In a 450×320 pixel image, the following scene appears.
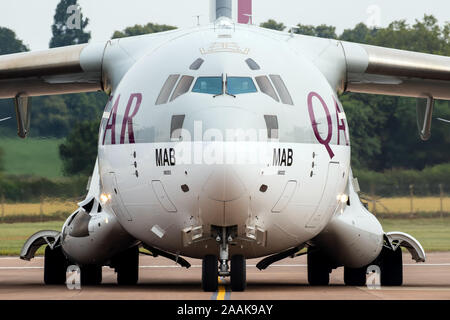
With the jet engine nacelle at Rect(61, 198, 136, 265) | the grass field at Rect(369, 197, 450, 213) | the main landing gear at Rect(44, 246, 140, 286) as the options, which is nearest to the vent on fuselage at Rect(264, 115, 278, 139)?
the jet engine nacelle at Rect(61, 198, 136, 265)

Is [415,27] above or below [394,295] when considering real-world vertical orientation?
above

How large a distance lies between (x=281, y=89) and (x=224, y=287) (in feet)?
10.1

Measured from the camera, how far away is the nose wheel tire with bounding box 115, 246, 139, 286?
18.1m

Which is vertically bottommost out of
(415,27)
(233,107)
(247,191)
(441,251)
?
(441,251)

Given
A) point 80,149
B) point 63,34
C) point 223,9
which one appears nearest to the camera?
point 223,9

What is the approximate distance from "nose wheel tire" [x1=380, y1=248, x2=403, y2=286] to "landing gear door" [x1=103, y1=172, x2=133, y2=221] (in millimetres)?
4548

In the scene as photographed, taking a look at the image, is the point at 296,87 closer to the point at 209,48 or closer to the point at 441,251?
the point at 209,48

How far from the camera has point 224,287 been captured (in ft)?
52.8

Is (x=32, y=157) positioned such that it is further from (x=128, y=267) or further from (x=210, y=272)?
(x=210, y=272)

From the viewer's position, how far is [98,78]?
18.4 m

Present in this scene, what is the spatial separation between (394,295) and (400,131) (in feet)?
97.9

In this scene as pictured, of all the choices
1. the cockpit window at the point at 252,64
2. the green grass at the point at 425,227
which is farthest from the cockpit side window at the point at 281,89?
the green grass at the point at 425,227

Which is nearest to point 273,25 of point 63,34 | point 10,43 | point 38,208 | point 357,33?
point 357,33

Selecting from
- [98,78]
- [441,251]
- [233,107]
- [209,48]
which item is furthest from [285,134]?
[441,251]
